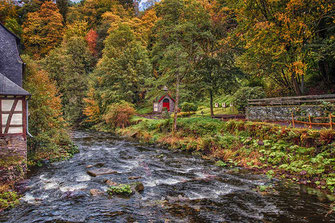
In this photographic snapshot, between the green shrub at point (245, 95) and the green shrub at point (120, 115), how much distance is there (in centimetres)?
1499

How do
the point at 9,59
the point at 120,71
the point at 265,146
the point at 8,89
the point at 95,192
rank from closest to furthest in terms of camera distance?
the point at 95,192 → the point at 8,89 → the point at 265,146 → the point at 9,59 → the point at 120,71

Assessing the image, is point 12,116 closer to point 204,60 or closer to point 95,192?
point 95,192

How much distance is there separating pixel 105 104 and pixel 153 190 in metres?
26.0

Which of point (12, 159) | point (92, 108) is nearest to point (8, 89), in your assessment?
point (12, 159)

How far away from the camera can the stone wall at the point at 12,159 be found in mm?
9633

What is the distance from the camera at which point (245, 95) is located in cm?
1998

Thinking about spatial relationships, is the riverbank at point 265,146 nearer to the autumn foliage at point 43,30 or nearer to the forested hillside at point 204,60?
the forested hillside at point 204,60

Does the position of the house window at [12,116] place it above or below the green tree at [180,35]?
below

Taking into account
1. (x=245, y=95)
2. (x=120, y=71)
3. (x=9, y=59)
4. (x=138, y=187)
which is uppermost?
(x=120, y=71)

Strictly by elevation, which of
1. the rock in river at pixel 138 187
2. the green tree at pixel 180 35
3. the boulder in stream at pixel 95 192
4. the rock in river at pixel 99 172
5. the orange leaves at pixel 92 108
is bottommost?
the rock in river at pixel 99 172

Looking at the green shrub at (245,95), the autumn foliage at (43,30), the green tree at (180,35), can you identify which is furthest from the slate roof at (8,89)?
A: the autumn foliage at (43,30)

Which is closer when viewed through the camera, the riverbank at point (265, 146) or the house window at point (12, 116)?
the riverbank at point (265, 146)

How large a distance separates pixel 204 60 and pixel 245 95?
5046 mm

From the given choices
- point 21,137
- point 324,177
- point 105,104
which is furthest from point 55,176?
point 105,104
